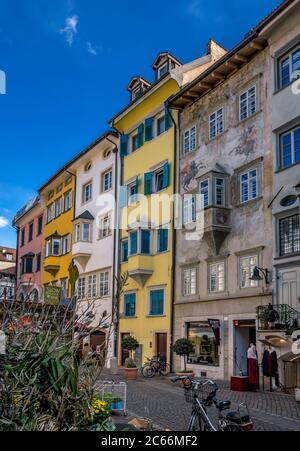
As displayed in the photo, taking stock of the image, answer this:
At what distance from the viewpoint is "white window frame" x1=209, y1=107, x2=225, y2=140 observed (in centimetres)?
2571

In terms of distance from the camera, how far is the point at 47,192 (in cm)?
4862

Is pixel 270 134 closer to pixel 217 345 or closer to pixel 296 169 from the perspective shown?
pixel 296 169

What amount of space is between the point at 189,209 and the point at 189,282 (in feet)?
11.7

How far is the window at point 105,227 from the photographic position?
3551cm

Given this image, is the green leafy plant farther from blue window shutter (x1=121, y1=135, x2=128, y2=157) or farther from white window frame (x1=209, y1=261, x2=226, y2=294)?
blue window shutter (x1=121, y1=135, x2=128, y2=157)

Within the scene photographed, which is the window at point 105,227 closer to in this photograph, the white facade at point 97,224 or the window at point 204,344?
the white facade at point 97,224

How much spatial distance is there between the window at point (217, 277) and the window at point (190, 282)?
1.31 metres

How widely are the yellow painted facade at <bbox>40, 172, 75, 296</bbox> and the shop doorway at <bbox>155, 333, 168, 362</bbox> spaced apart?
13.5m

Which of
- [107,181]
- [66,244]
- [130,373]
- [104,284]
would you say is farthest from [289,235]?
[66,244]

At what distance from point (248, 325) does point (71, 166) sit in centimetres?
2317

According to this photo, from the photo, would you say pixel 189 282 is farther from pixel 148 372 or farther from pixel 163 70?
pixel 163 70

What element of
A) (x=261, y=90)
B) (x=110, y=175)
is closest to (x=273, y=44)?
(x=261, y=90)

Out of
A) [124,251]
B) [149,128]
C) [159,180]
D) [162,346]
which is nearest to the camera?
[162,346]

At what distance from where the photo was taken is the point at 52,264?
43.4 meters
